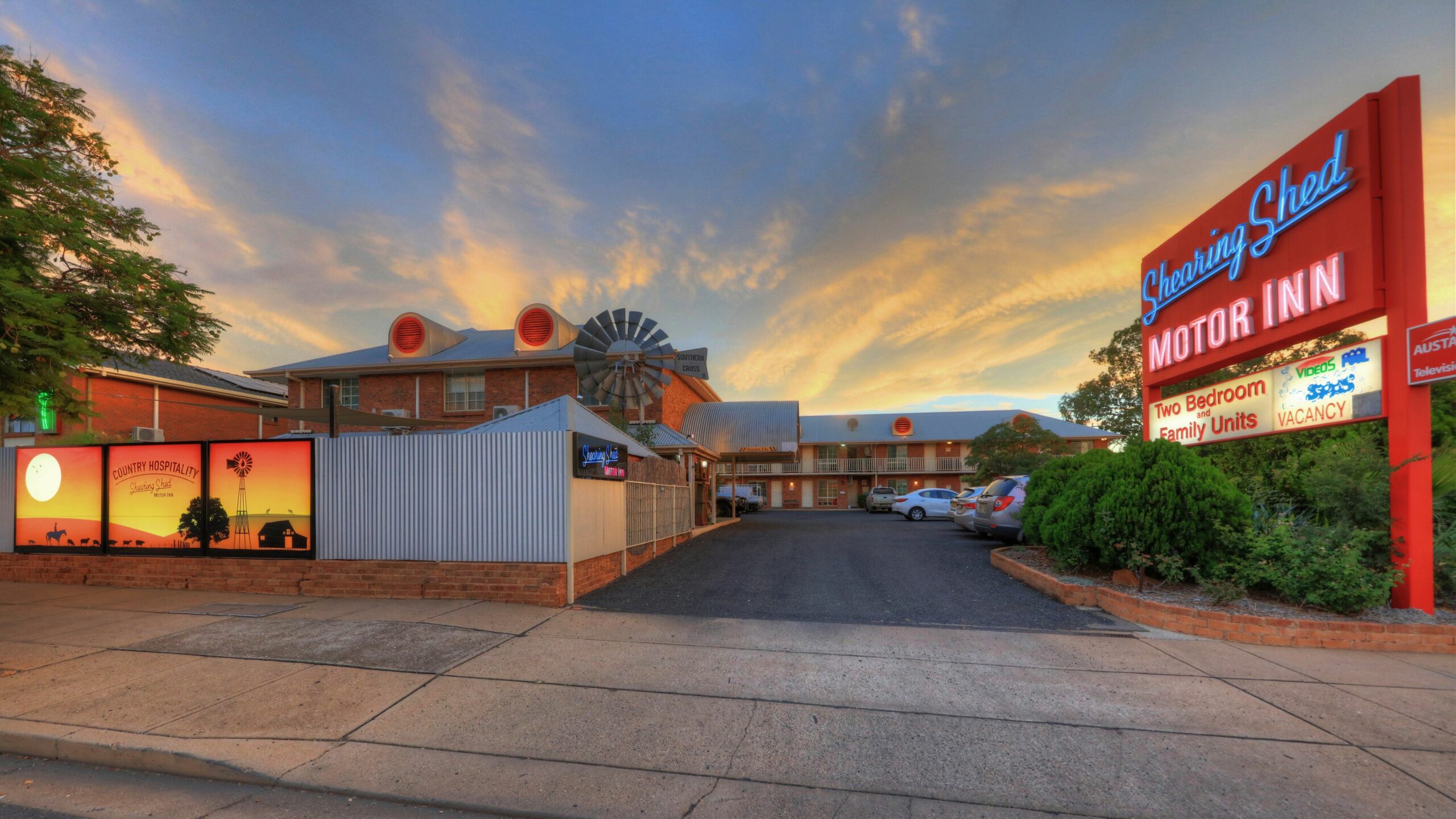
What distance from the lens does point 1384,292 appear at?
6.52 meters

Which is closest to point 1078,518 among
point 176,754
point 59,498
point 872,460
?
point 176,754

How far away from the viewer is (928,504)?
25.8 meters

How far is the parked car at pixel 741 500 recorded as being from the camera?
28141 mm

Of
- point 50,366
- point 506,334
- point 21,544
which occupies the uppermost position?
point 506,334

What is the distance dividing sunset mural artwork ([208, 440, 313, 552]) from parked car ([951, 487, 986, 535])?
538 inches

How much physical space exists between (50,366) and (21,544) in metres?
5.50

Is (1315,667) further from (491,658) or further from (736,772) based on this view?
(491,658)

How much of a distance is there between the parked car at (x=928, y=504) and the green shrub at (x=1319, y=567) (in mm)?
18486

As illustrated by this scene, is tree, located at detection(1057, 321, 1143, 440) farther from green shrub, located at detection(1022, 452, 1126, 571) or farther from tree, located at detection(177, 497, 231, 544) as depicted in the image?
tree, located at detection(177, 497, 231, 544)

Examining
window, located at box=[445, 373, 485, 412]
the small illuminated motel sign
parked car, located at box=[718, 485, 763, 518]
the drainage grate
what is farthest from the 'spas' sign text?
window, located at box=[445, 373, 485, 412]

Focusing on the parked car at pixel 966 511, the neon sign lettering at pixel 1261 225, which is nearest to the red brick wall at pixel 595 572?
the parked car at pixel 966 511

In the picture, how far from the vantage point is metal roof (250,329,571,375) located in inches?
872

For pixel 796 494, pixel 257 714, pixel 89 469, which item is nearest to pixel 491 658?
pixel 257 714

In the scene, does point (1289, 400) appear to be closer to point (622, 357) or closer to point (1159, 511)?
point (1159, 511)
